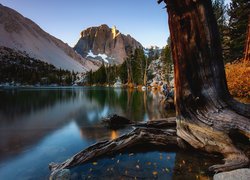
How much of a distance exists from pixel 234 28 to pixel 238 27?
4.47 ft

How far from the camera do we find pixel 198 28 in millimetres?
6309

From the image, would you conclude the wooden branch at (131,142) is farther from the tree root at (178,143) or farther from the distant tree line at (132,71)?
the distant tree line at (132,71)

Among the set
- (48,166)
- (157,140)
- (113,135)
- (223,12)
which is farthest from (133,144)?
(223,12)

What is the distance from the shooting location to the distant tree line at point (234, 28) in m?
26.2

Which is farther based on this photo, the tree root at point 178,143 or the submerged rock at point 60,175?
the tree root at point 178,143

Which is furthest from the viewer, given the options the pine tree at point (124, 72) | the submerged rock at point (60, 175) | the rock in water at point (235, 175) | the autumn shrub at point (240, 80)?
the pine tree at point (124, 72)

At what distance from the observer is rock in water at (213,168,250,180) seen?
4204 millimetres

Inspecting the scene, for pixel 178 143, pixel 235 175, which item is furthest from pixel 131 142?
pixel 235 175

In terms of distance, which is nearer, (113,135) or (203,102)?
(203,102)

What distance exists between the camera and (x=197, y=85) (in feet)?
21.4

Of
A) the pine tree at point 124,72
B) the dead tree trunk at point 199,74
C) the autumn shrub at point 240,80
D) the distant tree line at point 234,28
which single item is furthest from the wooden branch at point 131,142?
the pine tree at point 124,72

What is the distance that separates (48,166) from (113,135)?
3.65 meters

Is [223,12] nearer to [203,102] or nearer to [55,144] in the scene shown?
[203,102]

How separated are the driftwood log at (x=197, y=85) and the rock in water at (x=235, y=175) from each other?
4.40 feet
